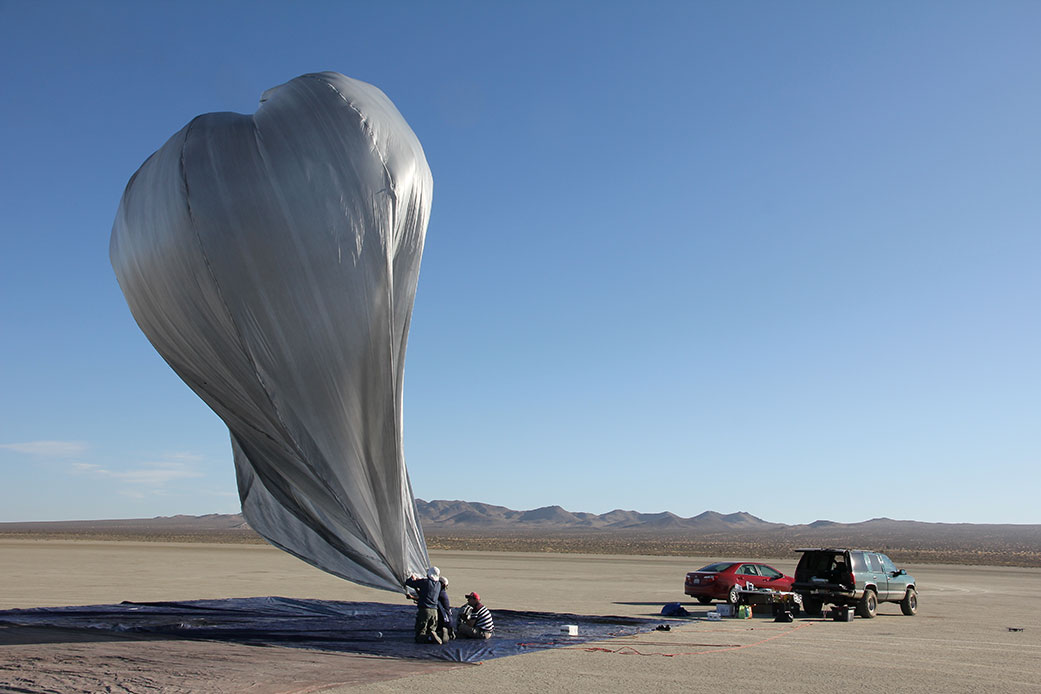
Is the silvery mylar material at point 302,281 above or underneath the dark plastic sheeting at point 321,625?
above

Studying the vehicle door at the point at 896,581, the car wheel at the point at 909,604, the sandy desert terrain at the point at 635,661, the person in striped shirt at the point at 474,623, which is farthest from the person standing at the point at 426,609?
the car wheel at the point at 909,604

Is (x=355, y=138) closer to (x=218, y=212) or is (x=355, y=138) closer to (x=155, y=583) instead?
(x=218, y=212)

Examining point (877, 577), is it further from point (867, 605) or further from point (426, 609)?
point (426, 609)

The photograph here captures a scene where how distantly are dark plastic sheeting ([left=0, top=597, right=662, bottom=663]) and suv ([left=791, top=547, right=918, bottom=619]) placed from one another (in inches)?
193

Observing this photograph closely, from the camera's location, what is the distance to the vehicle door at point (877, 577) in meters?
19.4

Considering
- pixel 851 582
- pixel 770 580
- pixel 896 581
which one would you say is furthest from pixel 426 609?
pixel 770 580

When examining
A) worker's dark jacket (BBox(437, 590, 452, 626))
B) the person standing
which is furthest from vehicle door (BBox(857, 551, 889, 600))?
the person standing

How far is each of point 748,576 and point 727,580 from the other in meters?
1.06

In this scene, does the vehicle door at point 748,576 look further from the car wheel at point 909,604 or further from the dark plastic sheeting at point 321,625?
the dark plastic sheeting at point 321,625

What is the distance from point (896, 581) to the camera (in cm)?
2009

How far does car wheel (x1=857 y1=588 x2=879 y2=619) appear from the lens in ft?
62.2

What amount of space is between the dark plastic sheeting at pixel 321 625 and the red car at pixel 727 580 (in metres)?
6.22

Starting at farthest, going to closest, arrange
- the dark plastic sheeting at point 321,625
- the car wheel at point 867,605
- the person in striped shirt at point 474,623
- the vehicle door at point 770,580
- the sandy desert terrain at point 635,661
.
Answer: the vehicle door at point 770,580 < the car wheel at point 867,605 < the person in striped shirt at point 474,623 < the dark plastic sheeting at point 321,625 < the sandy desert terrain at point 635,661

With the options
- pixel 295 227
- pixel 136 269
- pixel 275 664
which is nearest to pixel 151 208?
pixel 136 269
